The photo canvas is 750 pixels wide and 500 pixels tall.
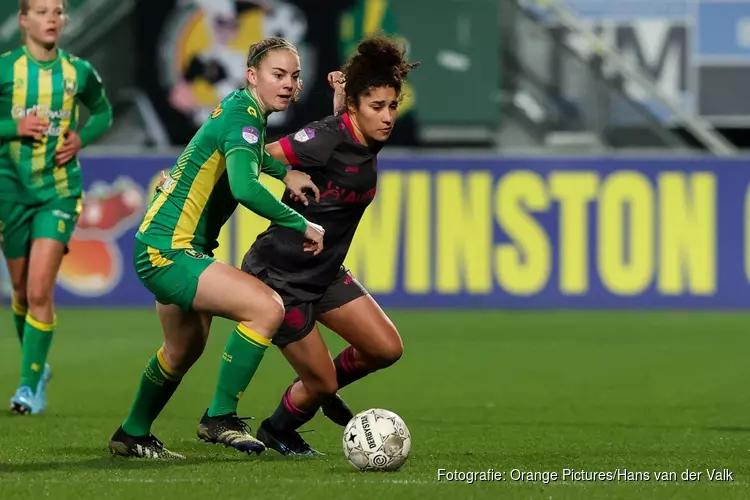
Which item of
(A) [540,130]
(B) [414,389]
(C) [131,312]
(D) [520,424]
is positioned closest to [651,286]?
(A) [540,130]

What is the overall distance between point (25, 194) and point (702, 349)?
5.98 meters

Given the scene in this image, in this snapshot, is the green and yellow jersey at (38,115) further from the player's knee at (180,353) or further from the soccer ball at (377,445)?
the soccer ball at (377,445)

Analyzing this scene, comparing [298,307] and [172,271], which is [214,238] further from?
[298,307]

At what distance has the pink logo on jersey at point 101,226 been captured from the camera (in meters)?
16.3

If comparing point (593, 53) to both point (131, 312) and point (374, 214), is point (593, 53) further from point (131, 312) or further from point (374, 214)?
point (131, 312)

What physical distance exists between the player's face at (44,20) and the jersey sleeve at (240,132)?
8.90ft

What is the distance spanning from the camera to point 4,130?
880cm

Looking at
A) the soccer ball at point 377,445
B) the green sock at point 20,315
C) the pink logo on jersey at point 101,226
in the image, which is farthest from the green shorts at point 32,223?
the pink logo on jersey at point 101,226

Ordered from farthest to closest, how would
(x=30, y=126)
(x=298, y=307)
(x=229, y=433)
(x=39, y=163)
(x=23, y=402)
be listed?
(x=39, y=163) < (x=30, y=126) < (x=23, y=402) < (x=298, y=307) < (x=229, y=433)

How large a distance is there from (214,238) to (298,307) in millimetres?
485

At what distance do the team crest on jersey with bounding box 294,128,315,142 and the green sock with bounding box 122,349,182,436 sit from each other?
1.08 meters

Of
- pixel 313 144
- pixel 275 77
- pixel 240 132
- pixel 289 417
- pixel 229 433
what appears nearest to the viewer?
pixel 240 132

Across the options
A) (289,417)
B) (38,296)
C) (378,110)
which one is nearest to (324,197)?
(378,110)

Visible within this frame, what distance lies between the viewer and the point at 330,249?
6.84 metres
